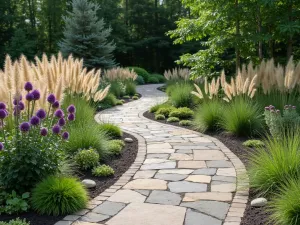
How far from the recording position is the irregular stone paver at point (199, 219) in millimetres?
2996

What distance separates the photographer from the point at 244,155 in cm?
523

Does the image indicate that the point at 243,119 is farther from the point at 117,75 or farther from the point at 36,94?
the point at 117,75

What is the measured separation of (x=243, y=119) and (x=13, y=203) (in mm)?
4389

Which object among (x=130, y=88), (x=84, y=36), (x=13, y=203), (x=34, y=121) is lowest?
(x=13, y=203)

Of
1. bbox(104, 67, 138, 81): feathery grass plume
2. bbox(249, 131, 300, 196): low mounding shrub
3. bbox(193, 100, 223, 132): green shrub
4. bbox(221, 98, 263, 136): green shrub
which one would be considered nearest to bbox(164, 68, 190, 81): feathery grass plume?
bbox(104, 67, 138, 81): feathery grass plume

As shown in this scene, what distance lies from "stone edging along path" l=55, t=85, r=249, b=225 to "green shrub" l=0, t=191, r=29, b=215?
476 mm

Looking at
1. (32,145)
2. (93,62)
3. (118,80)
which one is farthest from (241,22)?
(93,62)

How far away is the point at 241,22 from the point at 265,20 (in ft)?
3.90

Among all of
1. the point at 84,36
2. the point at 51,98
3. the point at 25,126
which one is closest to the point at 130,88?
the point at 84,36

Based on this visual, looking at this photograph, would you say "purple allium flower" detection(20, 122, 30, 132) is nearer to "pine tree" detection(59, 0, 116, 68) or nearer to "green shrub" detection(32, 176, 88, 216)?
"green shrub" detection(32, 176, 88, 216)

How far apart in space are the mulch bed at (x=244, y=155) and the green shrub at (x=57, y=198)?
1.59 metres

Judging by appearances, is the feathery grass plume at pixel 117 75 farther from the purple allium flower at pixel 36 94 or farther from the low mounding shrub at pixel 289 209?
the low mounding shrub at pixel 289 209

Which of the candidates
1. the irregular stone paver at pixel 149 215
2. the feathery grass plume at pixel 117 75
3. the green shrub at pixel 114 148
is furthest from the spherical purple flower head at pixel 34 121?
the feathery grass plume at pixel 117 75

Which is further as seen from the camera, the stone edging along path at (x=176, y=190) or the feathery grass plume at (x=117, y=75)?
the feathery grass plume at (x=117, y=75)
